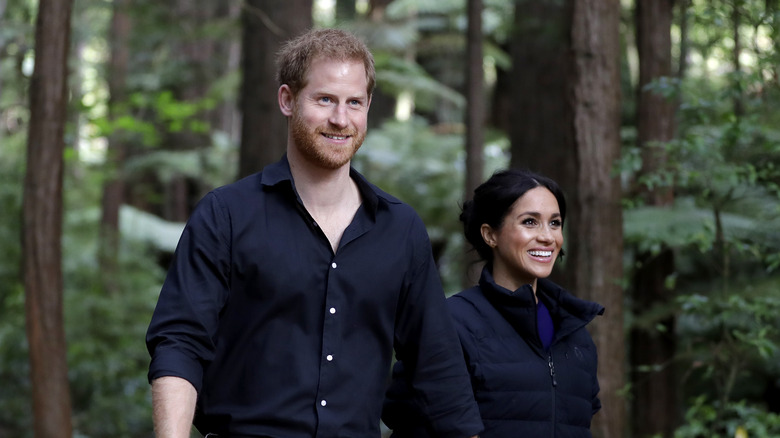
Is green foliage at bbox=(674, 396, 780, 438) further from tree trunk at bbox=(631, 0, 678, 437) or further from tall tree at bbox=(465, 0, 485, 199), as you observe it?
tall tree at bbox=(465, 0, 485, 199)

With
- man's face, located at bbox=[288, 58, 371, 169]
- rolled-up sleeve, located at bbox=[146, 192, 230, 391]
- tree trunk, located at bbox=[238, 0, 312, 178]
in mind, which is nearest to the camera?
rolled-up sleeve, located at bbox=[146, 192, 230, 391]

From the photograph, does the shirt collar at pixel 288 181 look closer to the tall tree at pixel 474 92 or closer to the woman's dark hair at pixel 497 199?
the woman's dark hair at pixel 497 199

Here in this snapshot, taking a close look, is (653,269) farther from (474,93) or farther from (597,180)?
(474,93)

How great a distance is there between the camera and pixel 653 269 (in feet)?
31.1

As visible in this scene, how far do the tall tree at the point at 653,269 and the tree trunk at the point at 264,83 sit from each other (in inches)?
133

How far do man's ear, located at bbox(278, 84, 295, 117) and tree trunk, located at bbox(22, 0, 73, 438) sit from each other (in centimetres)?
637

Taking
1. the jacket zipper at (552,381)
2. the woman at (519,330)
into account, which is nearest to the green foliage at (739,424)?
the woman at (519,330)

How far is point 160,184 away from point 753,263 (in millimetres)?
15560

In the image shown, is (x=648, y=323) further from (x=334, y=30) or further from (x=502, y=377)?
(x=334, y=30)

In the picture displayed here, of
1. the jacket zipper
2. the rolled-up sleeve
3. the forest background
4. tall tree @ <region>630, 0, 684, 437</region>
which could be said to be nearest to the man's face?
the rolled-up sleeve

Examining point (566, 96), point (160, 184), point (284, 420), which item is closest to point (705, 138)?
point (566, 96)

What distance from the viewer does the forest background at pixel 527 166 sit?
7.14 metres

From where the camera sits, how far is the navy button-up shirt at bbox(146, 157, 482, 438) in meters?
3.24

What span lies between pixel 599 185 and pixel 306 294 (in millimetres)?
4218
